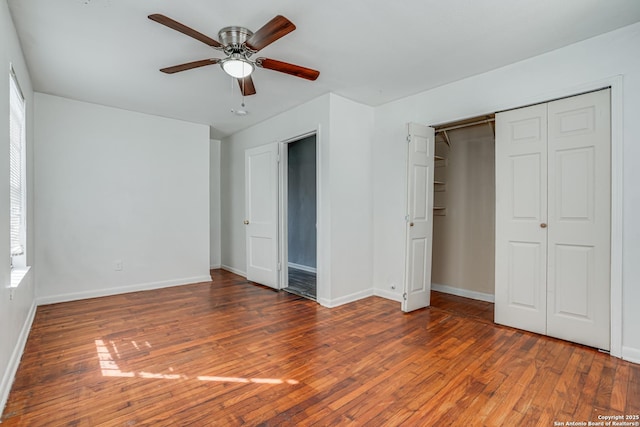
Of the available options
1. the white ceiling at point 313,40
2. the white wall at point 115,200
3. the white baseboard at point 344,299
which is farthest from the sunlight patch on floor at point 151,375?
the white ceiling at point 313,40

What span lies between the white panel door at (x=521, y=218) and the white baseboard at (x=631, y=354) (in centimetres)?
53

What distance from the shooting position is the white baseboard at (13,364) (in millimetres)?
1854

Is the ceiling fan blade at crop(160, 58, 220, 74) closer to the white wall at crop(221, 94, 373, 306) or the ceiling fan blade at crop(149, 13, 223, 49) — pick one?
the ceiling fan blade at crop(149, 13, 223, 49)

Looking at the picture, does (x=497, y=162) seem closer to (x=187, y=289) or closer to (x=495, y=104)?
(x=495, y=104)

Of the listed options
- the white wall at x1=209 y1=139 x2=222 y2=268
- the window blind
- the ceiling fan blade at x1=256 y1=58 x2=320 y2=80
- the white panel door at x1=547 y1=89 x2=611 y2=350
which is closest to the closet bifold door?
the white panel door at x1=547 y1=89 x2=611 y2=350

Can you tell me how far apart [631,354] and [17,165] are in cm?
544

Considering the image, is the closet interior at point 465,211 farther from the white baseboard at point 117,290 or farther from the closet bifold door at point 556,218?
the white baseboard at point 117,290

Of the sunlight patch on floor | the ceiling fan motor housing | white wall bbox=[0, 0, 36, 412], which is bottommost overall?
the sunlight patch on floor

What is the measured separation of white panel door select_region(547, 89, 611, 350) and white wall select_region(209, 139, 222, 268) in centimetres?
517

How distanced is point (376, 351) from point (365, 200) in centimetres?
203

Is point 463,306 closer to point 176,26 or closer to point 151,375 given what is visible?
point 151,375

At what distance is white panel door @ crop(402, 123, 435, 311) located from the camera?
3.47 m

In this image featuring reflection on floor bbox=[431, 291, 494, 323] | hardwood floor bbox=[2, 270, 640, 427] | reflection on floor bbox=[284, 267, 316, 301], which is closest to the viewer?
hardwood floor bbox=[2, 270, 640, 427]

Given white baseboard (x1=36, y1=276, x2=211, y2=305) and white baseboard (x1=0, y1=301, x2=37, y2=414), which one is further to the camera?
white baseboard (x1=36, y1=276, x2=211, y2=305)
